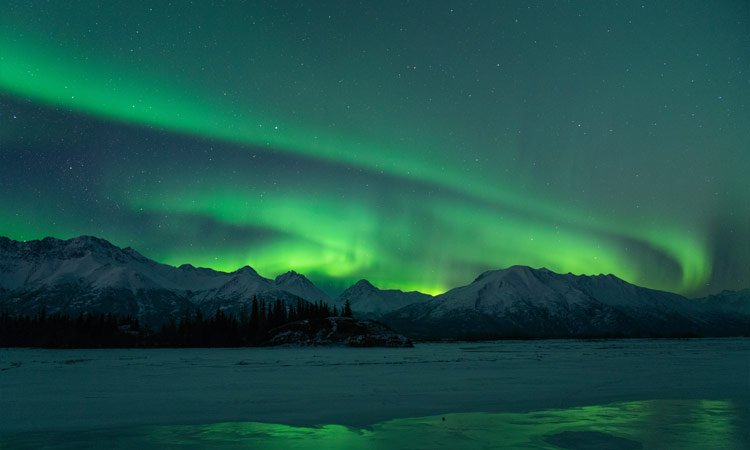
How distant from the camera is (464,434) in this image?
2298 cm

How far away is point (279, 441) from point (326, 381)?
30.9 metres

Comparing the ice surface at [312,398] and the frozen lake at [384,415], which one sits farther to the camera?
the ice surface at [312,398]

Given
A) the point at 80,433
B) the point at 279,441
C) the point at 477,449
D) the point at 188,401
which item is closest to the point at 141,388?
the point at 188,401

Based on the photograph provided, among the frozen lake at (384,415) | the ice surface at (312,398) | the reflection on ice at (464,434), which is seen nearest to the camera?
the reflection on ice at (464,434)

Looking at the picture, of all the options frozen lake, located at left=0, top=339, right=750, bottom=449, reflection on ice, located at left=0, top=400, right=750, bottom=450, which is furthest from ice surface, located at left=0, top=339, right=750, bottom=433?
reflection on ice, located at left=0, top=400, right=750, bottom=450

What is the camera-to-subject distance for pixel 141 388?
4603 cm

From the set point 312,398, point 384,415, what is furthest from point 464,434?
point 312,398

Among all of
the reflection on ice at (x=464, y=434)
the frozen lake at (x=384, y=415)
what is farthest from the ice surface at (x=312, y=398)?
the reflection on ice at (x=464, y=434)

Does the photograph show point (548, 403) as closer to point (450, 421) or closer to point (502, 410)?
point (502, 410)

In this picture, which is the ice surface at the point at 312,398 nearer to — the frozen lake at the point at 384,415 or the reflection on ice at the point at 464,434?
the frozen lake at the point at 384,415

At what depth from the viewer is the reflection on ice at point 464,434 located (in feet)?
68.9

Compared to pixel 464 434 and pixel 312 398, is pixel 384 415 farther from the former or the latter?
pixel 312 398

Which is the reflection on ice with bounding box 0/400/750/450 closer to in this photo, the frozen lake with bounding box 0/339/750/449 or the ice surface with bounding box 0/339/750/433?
the frozen lake with bounding box 0/339/750/449

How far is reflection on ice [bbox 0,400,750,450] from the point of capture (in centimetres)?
2102
